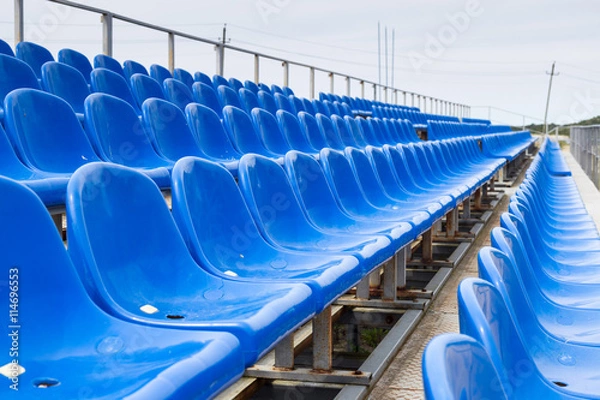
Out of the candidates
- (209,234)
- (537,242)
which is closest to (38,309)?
(209,234)

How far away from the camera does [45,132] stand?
2.31 metres

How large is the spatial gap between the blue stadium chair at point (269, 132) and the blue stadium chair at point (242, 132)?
9 cm

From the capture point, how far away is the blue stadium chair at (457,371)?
0.57 m

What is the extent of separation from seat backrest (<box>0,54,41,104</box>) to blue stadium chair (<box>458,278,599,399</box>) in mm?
2099

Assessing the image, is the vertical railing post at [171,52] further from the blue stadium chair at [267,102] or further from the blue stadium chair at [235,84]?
the blue stadium chair at [267,102]

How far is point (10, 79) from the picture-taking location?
2.91 meters

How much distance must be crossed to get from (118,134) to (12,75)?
59cm

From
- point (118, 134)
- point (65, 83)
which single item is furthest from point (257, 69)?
point (118, 134)

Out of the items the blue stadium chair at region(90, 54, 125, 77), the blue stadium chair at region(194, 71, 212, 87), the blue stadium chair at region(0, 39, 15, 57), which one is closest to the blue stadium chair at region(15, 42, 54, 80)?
the blue stadium chair at region(0, 39, 15, 57)

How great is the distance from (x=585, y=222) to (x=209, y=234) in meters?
2.17

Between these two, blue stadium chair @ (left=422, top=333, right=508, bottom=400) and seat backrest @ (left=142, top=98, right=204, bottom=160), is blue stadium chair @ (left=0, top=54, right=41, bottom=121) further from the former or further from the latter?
blue stadium chair @ (left=422, top=333, right=508, bottom=400)

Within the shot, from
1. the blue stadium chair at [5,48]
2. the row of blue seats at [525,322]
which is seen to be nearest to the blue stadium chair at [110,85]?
the blue stadium chair at [5,48]

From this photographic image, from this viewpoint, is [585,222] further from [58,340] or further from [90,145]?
[58,340]

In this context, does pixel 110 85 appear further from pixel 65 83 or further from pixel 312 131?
pixel 312 131
